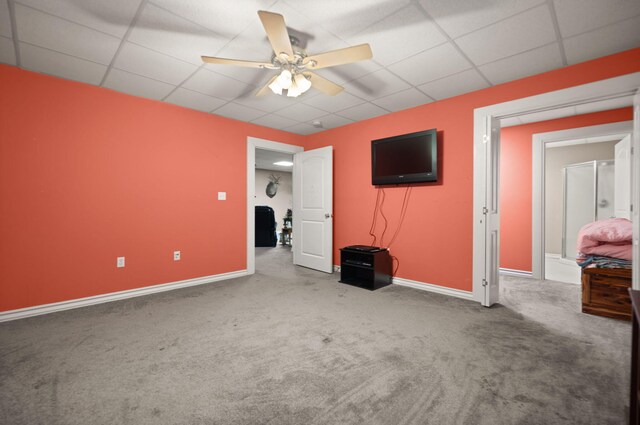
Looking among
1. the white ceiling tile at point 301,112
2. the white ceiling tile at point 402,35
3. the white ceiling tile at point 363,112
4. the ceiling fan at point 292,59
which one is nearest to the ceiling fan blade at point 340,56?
the ceiling fan at point 292,59

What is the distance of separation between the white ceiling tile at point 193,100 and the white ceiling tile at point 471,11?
100 inches

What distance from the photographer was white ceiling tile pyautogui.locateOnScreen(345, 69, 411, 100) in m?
2.78

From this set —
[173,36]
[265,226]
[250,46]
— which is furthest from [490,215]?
[265,226]

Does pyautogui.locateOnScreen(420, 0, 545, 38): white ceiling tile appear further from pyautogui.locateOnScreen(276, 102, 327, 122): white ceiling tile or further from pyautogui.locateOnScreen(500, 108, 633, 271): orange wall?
pyautogui.locateOnScreen(500, 108, 633, 271): orange wall

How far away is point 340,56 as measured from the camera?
1.88 meters

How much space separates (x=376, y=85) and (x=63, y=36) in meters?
2.76

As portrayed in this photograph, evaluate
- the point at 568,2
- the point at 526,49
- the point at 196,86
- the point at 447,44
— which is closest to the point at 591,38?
the point at 526,49

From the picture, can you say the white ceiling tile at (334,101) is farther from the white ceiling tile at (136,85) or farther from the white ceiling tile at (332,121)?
the white ceiling tile at (136,85)

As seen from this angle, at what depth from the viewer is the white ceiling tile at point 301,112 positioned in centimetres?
366

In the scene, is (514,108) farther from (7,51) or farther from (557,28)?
(7,51)

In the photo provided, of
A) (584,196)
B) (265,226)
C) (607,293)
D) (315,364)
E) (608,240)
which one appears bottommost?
(315,364)

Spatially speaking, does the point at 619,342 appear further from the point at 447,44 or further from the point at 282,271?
the point at 282,271

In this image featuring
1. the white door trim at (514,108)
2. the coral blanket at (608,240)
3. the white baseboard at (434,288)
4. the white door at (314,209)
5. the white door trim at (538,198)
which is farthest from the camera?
the white door at (314,209)

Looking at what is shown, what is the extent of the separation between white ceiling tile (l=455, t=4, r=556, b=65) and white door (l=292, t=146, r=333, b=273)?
2.44 meters
